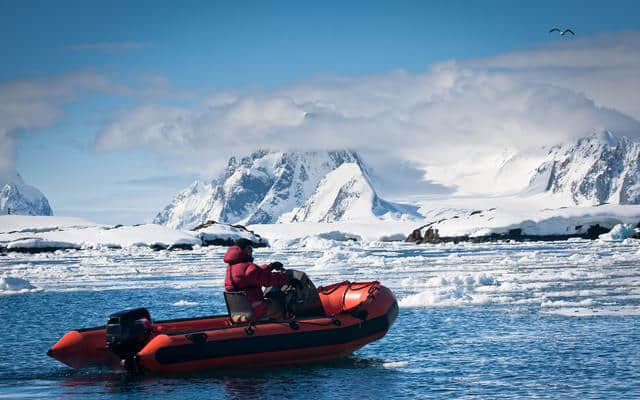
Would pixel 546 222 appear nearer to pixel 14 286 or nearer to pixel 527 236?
pixel 527 236

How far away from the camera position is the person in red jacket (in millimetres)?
15312

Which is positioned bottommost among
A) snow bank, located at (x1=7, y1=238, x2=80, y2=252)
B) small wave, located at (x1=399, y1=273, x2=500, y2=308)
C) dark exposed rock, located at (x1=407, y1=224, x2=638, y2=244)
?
small wave, located at (x1=399, y1=273, x2=500, y2=308)

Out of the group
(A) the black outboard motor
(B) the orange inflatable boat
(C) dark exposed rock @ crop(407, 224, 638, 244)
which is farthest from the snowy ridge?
(A) the black outboard motor

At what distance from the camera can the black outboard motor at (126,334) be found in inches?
582

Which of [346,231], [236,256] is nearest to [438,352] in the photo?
[236,256]

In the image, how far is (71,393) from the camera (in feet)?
44.2

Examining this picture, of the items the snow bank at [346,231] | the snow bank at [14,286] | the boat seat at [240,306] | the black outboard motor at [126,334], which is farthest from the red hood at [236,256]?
the snow bank at [346,231]

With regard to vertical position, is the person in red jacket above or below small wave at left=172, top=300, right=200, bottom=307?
above

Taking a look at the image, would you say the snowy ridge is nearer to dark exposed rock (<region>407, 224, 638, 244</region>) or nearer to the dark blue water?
dark exposed rock (<region>407, 224, 638, 244</region>)

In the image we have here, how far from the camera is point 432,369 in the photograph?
14.6 meters

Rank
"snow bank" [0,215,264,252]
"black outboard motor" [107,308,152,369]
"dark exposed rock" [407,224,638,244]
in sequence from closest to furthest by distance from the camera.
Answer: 1. "black outboard motor" [107,308,152,369]
2. "dark exposed rock" [407,224,638,244]
3. "snow bank" [0,215,264,252]

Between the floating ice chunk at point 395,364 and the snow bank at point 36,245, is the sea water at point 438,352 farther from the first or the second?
the snow bank at point 36,245

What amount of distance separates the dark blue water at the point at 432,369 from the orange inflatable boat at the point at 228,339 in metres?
0.23

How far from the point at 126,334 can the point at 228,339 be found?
1.71m
